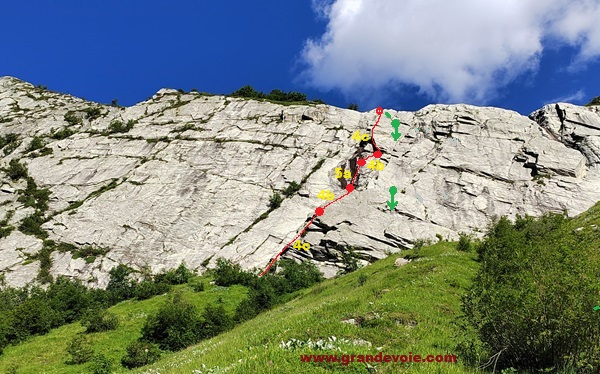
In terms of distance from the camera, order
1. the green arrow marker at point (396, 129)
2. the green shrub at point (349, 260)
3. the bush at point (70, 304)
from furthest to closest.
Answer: the green arrow marker at point (396, 129)
the green shrub at point (349, 260)
the bush at point (70, 304)

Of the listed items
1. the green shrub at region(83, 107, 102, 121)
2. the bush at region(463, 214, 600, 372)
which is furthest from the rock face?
the bush at region(463, 214, 600, 372)

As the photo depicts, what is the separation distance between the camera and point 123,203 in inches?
2825

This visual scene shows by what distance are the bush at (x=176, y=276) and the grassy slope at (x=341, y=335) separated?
1970 cm

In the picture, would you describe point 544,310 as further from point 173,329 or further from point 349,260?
point 349,260

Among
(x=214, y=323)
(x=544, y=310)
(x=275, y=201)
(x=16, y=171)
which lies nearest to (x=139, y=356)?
(x=214, y=323)

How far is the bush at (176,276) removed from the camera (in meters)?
53.8

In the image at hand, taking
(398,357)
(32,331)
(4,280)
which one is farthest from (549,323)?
(4,280)

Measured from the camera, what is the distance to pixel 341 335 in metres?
11.2

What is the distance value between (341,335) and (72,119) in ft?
393

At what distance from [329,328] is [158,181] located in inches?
2836

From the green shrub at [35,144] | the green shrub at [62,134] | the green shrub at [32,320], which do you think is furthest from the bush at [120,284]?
the green shrub at [62,134]

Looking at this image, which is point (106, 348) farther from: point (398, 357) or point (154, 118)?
point (154, 118)

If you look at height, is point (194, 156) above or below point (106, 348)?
above

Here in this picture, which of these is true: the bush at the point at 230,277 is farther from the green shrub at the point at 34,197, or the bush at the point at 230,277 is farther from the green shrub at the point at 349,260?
the green shrub at the point at 34,197
